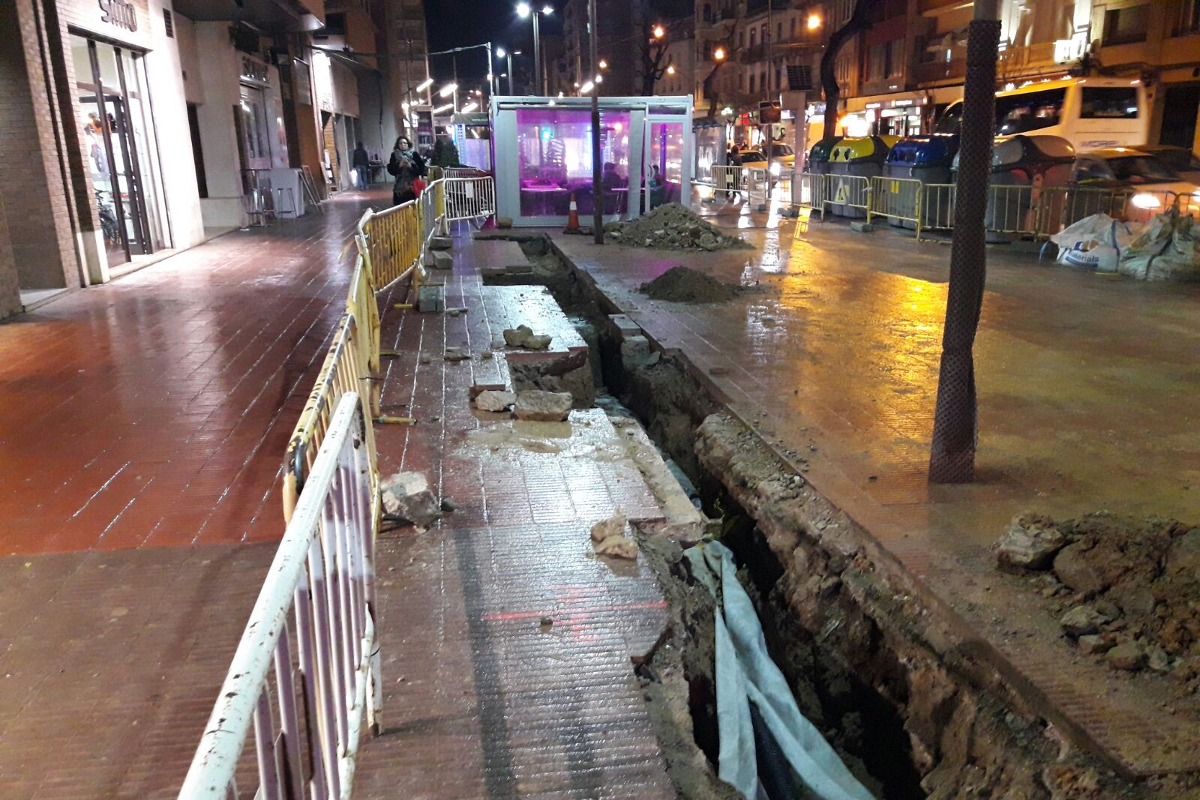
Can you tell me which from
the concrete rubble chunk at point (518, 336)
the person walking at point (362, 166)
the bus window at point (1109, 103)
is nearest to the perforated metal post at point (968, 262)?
the concrete rubble chunk at point (518, 336)

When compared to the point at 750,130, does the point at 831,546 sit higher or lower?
lower

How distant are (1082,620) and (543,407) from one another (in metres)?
3.58

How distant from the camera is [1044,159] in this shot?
16.0 meters

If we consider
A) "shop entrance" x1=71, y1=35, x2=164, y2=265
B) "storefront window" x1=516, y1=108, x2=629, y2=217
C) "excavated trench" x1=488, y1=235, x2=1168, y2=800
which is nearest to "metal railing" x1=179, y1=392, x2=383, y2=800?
"excavated trench" x1=488, y1=235, x2=1168, y2=800

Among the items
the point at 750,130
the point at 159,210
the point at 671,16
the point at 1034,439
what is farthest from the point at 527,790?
the point at 671,16

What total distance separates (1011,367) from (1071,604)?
177 inches

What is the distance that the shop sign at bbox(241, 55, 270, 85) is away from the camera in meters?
20.0

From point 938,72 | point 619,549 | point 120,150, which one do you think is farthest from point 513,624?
point 938,72

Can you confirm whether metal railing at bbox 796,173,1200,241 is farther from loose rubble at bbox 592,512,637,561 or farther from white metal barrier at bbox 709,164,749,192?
loose rubble at bbox 592,512,637,561

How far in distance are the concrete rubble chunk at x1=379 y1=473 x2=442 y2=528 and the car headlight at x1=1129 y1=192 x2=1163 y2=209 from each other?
1466cm

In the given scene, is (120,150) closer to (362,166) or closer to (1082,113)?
(1082,113)

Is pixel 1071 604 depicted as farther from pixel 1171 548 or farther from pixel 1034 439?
pixel 1034 439

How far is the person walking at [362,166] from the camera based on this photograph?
31234 mm

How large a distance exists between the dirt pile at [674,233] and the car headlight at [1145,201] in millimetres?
6559
